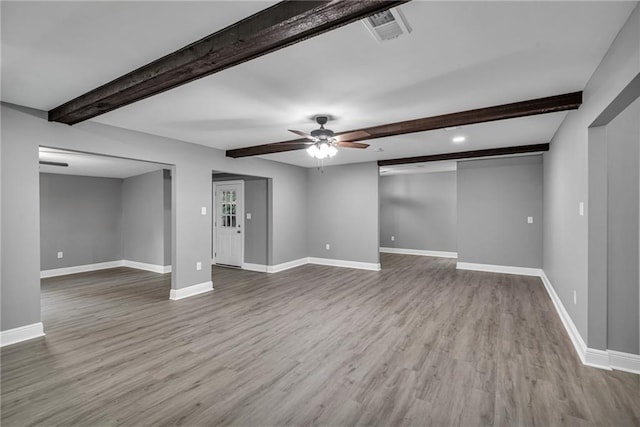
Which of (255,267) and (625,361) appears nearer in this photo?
(625,361)

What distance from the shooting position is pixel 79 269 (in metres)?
6.75

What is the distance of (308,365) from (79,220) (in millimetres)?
6868

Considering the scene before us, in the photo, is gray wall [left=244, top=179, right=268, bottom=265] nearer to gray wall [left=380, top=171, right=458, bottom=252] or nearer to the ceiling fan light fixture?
the ceiling fan light fixture

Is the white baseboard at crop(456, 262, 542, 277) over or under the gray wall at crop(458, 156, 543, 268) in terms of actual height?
under

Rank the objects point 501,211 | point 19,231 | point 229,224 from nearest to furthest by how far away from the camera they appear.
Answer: point 19,231 → point 501,211 → point 229,224

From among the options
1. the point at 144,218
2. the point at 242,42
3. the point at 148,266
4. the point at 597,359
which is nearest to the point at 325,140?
the point at 242,42

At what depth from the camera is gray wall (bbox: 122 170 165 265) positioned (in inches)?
263

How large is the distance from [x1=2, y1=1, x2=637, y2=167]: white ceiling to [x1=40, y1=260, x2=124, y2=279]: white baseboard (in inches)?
182

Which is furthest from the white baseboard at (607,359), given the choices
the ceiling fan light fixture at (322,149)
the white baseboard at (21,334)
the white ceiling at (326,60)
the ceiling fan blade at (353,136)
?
the white baseboard at (21,334)

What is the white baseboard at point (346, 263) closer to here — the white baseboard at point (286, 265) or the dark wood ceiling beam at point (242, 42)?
the white baseboard at point (286, 265)

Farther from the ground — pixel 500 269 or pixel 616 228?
pixel 616 228

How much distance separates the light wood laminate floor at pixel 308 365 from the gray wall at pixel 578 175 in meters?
0.53

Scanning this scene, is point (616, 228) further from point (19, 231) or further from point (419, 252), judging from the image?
point (419, 252)

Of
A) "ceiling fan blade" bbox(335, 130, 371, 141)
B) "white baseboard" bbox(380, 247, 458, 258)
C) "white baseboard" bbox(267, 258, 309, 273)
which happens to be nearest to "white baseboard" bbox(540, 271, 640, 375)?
"ceiling fan blade" bbox(335, 130, 371, 141)
